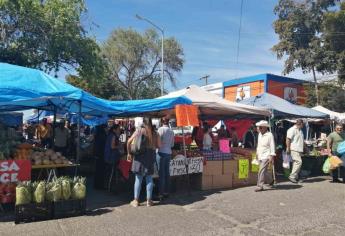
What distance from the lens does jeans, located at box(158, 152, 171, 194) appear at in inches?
343

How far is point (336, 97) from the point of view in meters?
28.5

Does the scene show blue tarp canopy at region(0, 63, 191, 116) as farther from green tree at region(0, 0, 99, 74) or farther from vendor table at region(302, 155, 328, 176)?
green tree at region(0, 0, 99, 74)

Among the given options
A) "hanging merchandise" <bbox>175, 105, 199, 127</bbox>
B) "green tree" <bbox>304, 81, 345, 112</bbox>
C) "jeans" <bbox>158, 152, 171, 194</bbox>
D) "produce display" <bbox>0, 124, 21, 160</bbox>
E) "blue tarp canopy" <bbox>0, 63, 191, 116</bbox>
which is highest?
"green tree" <bbox>304, 81, 345, 112</bbox>

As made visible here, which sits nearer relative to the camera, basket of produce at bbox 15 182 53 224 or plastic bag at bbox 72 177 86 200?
basket of produce at bbox 15 182 53 224

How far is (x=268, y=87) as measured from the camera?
3059cm

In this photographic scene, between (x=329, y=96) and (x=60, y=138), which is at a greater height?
(x=329, y=96)

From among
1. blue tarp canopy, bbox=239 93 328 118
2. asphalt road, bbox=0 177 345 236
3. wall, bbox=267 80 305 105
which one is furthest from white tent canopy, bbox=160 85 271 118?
wall, bbox=267 80 305 105

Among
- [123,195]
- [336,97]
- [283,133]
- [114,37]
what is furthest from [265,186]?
[114,37]

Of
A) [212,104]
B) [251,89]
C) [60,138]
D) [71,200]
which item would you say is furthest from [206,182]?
[251,89]

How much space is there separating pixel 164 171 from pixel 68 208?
8.19 ft

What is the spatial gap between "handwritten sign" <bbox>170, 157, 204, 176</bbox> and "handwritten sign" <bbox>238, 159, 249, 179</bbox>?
1294mm

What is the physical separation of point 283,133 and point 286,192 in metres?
6.20

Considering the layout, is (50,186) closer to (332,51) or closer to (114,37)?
(332,51)

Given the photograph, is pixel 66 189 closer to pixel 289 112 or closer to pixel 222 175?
pixel 222 175
